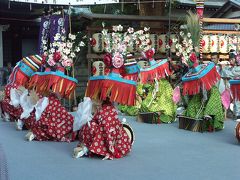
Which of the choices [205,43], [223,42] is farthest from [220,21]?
[205,43]

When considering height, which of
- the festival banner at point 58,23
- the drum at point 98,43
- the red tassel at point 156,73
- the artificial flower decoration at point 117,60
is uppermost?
the festival banner at point 58,23

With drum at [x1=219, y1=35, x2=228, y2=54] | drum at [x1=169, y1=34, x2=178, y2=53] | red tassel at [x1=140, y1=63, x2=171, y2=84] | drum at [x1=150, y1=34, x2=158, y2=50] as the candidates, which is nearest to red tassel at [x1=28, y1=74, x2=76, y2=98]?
red tassel at [x1=140, y1=63, x2=171, y2=84]

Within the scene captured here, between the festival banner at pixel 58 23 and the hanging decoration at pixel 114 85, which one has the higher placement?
the festival banner at pixel 58 23

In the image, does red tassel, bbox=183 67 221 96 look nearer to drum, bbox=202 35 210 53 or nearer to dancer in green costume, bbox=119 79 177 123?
dancer in green costume, bbox=119 79 177 123

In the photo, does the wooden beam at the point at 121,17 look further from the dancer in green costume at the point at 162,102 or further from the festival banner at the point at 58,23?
the dancer in green costume at the point at 162,102

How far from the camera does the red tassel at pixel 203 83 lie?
23.4 ft

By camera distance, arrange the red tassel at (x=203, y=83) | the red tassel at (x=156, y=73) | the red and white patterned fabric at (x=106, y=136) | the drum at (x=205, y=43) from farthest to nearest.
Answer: the drum at (x=205, y=43) → the red tassel at (x=156, y=73) → the red tassel at (x=203, y=83) → the red and white patterned fabric at (x=106, y=136)

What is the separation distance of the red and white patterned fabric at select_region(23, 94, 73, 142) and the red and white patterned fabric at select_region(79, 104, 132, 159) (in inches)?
46.0

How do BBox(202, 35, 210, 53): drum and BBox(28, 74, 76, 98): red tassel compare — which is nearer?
BBox(28, 74, 76, 98): red tassel

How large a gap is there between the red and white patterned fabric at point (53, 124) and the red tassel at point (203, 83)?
217cm

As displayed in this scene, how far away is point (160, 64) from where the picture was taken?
27.7 ft

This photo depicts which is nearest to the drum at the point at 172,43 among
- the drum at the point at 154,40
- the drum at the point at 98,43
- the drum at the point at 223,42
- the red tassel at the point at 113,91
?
the drum at the point at 154,40

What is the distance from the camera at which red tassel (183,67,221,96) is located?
Answer: 712 cm

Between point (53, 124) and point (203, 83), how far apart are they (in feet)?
8.58
